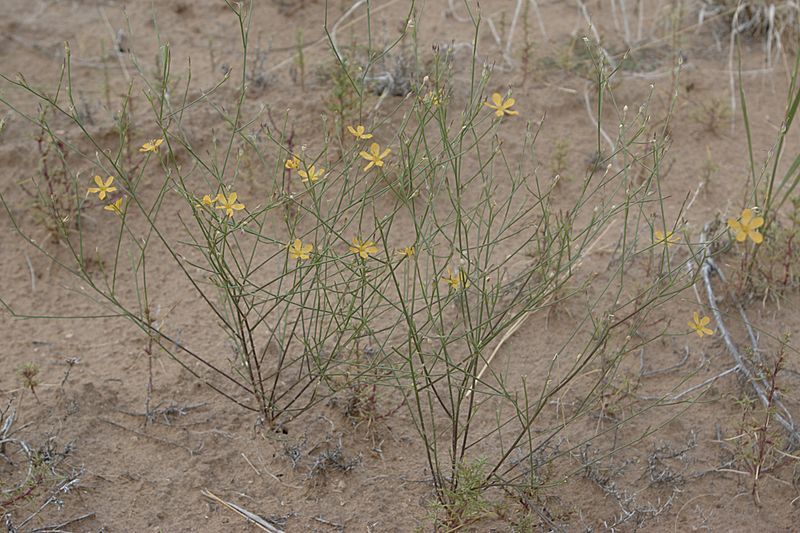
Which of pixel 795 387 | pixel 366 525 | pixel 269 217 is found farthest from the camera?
pixel 269 217

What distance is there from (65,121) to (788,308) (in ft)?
9.75

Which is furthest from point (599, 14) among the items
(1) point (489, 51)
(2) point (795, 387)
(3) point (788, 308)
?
(2) point (795, 387)

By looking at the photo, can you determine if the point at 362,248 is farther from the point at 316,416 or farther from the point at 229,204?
the point at 316,416

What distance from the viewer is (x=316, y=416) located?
268 centimetres

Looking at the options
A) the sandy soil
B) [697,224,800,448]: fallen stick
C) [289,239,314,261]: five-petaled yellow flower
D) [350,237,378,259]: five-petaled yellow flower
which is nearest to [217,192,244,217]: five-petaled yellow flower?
[289,239,314,261]: five-petaled yellow flower

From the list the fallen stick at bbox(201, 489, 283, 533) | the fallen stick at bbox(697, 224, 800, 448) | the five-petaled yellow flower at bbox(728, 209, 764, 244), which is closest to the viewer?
the five-petaled yellow flower at bbox(728, 209, 764, 244)

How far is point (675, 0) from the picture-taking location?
4.77 meters

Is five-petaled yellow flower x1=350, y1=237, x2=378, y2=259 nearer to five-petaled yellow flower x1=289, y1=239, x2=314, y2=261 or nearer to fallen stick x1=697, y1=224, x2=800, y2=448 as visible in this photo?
five-petaled yellow flower x1=289, y1=239, x2=314, y2=261

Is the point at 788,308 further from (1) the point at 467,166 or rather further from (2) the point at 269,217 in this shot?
(2) the point at 269,217

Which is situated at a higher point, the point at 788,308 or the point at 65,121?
the point at 65,121

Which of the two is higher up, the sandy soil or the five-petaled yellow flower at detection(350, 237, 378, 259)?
the five-petaled yellow flower at detection(350, 237, 378, 259)

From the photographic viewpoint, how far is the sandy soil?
7.97 feet

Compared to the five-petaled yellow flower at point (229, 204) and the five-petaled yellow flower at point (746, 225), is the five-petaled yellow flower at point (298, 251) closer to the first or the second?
the five-petaled yellow flower at point (229, 204)

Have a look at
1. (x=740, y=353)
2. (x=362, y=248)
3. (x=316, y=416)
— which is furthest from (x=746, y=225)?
(x=316, y=416)
